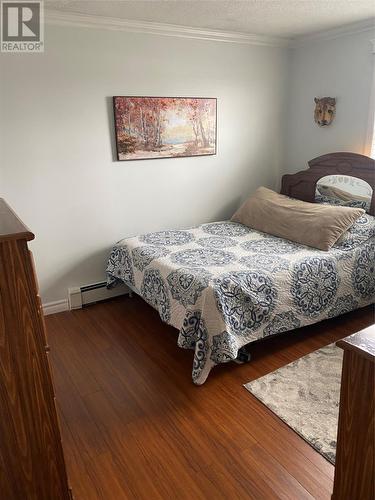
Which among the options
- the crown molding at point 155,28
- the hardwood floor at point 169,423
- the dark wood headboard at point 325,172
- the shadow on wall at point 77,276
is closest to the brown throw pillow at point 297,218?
the dark wood headboard at point 325,172

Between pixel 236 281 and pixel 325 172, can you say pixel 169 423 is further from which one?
pixel 325 172

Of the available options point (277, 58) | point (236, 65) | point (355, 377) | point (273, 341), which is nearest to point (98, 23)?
point (236, 65)

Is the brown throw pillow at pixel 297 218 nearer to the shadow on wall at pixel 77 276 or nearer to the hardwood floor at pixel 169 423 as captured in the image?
the hardwood floor at pixel 169 423

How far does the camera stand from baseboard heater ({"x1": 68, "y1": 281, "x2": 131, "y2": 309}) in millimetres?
3250

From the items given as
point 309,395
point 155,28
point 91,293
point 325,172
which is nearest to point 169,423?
point 309,395

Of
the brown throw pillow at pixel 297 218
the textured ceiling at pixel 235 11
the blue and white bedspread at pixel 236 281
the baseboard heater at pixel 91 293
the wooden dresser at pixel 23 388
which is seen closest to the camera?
the wooden dresser at pixel 23 388

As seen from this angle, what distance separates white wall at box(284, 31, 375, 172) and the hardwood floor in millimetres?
1786

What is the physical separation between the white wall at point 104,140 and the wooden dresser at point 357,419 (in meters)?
2.52

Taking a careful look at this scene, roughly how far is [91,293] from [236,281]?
1521 millimetres

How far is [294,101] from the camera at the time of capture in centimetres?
397

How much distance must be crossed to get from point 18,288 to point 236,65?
125 inches

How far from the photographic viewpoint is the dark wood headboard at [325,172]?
3.22 metres

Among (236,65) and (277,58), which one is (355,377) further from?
(277,58)

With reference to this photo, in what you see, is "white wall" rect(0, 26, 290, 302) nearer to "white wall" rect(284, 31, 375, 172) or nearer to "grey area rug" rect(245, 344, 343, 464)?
"white wall" rect(284, 31, 375, 172)
